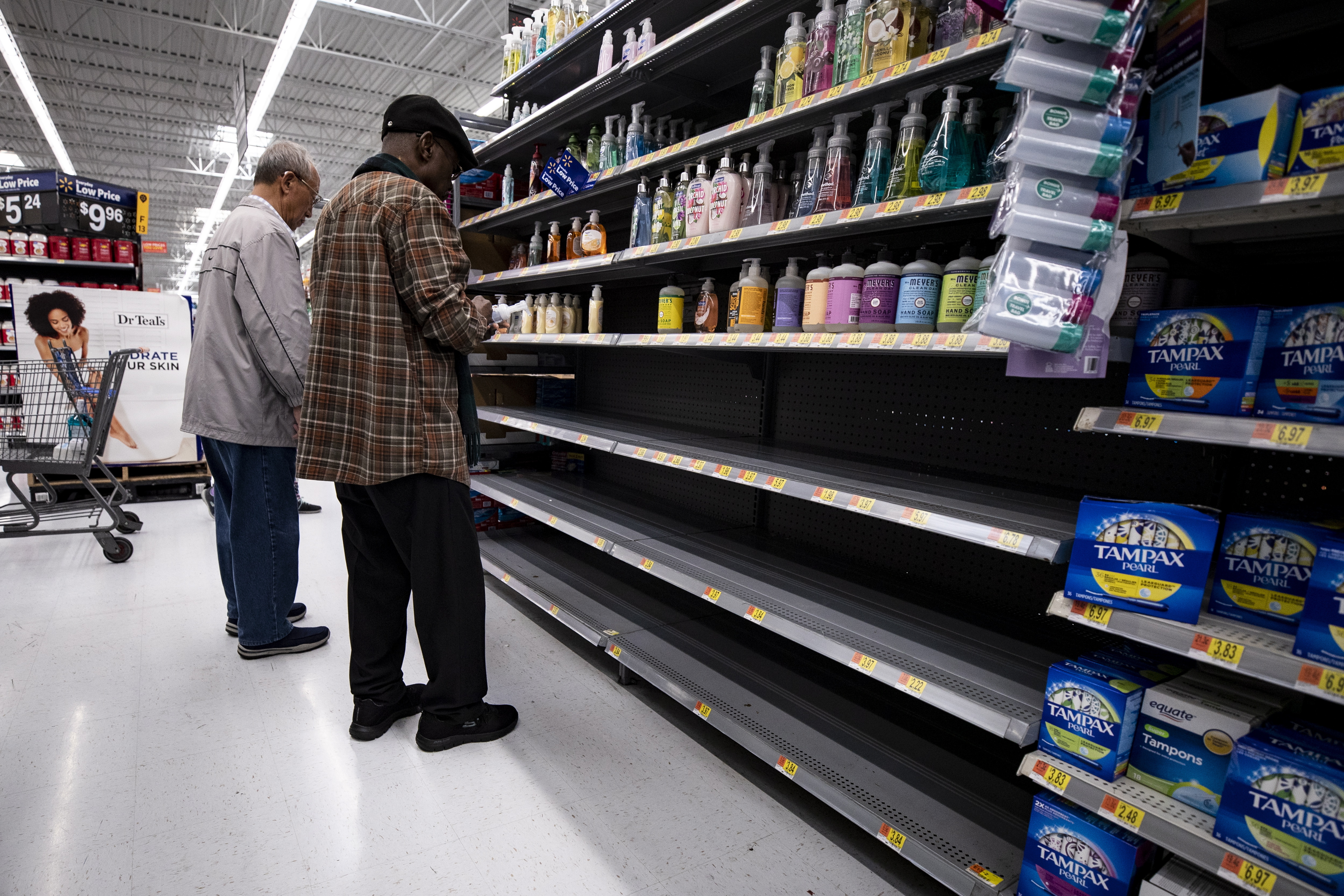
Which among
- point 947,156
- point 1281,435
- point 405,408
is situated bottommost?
point 405,408

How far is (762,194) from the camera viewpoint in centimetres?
220

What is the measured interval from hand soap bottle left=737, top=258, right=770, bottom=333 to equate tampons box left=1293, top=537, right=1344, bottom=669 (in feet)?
4.71

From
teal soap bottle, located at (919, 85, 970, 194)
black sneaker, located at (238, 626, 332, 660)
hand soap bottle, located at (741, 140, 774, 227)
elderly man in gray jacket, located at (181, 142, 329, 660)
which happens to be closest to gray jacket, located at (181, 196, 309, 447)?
elderly man in gray jacket, located at (181, 142, 329, 660)

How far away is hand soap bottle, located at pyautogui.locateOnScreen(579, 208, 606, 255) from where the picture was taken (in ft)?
9.71

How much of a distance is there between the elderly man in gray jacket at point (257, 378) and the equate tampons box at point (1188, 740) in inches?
106

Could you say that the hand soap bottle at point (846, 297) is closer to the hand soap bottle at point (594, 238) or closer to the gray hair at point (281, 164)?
the hand soap bottle at point (594, 238)

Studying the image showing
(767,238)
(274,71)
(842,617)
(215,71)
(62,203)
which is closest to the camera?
(842,617)

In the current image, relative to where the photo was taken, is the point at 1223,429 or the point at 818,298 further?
the point at 818,298

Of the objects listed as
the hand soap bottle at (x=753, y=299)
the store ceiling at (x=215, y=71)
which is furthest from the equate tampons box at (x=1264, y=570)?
the store ceiling at (x=215, y=71)

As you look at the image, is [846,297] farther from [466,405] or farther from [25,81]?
[25,81]

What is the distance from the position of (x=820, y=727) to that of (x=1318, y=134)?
5.72 feet

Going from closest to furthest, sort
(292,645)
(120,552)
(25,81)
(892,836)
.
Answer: (892,836) → (292,645) → (120,552) → (25,81)

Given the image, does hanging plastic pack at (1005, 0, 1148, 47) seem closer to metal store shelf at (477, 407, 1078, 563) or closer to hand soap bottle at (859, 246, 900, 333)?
hand soap bottle at (859, 246, 900, 333)

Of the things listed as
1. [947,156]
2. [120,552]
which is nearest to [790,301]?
[947,156]
